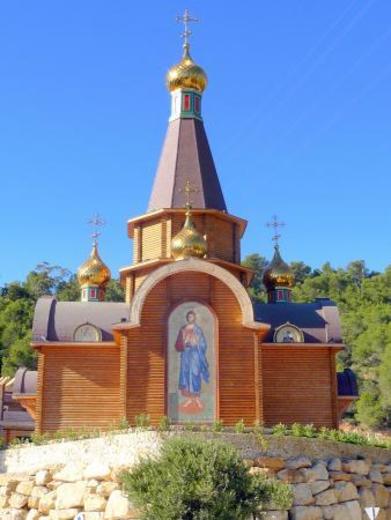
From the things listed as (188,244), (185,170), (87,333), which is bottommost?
(87,333)

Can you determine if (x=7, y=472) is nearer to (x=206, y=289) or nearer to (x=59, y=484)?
(x=59, y=484)

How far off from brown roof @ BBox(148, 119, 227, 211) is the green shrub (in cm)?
828

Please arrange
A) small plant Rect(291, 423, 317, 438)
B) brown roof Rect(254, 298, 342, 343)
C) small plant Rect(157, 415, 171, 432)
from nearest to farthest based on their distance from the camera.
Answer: small plant Rect(157, 415, 171, 432) → small plant Rect(291, 423, 317, 438) → brown roof Rect(254, 298, 342, 343)

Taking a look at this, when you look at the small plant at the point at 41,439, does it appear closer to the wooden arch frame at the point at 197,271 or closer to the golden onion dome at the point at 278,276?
the wooden arch frame at the point at 197,271

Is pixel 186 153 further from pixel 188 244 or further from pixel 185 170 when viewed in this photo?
pixel 188 244

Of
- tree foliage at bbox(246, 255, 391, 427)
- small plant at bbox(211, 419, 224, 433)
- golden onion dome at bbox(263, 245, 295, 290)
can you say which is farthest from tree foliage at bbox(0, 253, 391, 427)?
small plant at bbox(211, 419, 224, 433)

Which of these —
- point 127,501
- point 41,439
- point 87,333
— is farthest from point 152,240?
point 127,501

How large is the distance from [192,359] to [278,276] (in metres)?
6.32

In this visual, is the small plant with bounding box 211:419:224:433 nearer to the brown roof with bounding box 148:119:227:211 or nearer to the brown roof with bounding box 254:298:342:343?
the brown roof with bounding box 254:298:342:343

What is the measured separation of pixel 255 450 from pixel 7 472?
525cm

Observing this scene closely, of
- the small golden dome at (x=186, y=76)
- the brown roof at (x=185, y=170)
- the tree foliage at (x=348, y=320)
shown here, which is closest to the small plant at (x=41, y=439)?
the brown roof at (x=185, y=170)

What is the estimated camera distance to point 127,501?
12.8 meters

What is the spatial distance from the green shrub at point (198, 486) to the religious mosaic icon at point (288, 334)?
5.86 meters

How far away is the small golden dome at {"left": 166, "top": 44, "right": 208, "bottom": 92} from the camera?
69.0 feet
